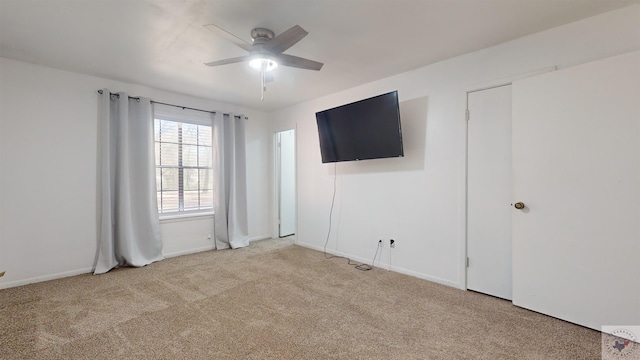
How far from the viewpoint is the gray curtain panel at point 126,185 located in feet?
10.9

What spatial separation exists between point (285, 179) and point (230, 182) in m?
1.12

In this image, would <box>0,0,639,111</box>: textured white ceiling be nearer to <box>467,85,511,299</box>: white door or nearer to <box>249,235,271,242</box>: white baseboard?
<box>467,85,511,299</box>: white door

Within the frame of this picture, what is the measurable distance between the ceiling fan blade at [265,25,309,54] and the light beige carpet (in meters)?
2.16

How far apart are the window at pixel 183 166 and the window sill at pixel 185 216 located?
0.07 meters

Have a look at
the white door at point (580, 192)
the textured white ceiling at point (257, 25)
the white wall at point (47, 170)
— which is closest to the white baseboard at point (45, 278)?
the white wall at point (47, 170)

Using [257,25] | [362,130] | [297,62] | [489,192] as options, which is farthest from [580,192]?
[257,25]

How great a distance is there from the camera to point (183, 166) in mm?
4125

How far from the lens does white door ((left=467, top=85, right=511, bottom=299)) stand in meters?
2.50

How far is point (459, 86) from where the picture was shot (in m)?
2.76

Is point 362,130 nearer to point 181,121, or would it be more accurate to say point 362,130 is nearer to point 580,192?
point 580,192

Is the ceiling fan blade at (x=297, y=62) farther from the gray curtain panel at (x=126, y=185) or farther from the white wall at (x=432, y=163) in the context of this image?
the gray curtain panel at (x=126, y=185)

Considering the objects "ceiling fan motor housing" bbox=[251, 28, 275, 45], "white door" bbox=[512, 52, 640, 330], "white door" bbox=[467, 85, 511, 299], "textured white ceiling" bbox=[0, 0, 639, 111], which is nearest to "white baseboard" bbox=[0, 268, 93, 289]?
"textured white ceiling" bbox=[0, 0, 639, 111]

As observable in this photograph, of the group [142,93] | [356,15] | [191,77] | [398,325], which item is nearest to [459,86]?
[356,15]

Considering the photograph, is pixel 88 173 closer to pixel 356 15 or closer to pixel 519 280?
pixel 356 15
